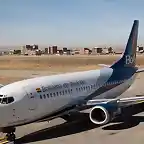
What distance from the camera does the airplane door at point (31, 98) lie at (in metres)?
16.0

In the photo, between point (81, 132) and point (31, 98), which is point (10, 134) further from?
point (81, 132)

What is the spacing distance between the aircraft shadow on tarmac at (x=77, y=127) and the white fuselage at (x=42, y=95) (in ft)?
3.76

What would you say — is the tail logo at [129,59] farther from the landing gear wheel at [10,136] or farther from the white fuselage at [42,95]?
the landing gear wheel at [10,136]

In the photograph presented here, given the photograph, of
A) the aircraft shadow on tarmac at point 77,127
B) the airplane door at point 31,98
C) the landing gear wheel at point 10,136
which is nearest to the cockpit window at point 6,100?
the airplane door at point 31,98

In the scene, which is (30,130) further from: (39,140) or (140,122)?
(140,122)

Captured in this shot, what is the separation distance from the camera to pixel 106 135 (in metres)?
17.0

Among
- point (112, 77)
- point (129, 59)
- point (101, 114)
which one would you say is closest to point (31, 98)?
point (101, 114)

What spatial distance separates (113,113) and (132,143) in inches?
119

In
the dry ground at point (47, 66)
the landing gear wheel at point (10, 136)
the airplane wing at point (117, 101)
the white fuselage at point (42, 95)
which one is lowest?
the landing gear wheel at point (10, 136)

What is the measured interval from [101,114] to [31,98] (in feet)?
15.2

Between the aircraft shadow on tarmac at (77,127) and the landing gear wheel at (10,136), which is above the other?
the landing gear wheel at (10,136)

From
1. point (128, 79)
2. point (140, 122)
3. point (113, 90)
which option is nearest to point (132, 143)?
point (140, 122)

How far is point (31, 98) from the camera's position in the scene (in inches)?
633

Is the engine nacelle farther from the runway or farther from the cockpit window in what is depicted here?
the cockpit window
